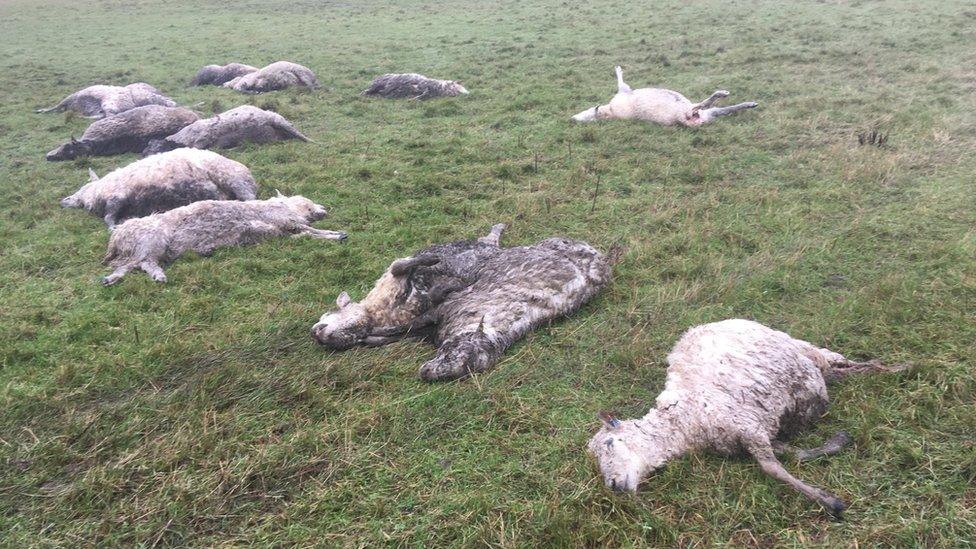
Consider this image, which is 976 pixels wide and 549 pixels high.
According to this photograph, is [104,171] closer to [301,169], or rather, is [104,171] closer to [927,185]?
[301,169]

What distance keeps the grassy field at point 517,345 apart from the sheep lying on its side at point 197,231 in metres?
0.25

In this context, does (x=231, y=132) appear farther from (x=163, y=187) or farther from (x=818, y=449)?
(x=818, y=449)

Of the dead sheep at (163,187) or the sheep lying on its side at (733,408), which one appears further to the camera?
the dead sheep at (163,187)

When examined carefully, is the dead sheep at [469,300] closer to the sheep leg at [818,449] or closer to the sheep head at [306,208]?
the sheep leg at [818,449]

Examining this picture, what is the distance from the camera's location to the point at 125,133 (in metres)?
9.48

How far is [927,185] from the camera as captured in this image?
21.7 ft

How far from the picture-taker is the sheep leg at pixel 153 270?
5.51 meters

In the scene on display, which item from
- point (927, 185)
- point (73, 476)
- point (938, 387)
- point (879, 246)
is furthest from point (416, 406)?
point (927, 185)

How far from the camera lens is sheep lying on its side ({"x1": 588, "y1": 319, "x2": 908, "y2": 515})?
10.7 ft

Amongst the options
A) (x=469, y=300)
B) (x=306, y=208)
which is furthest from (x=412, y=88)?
(x=469, y=300)

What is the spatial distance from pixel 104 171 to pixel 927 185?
1130 centimetres

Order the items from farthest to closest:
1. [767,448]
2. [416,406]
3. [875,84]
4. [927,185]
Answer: [875,84]
[927,185]
[416,406]
[767,448]

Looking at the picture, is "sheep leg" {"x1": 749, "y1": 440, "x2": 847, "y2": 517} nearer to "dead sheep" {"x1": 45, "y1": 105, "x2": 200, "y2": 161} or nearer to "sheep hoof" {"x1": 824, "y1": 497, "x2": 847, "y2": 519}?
"sheep hoof" {"x1": 824, "y1": 497, "x2": 847, "y2": 519}

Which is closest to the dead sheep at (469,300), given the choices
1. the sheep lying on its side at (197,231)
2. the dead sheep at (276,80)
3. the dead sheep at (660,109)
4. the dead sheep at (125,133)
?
the sheep lying on its side at (197,231)
